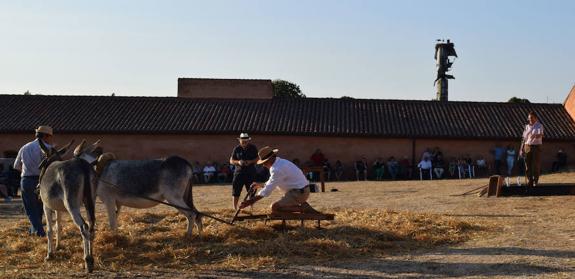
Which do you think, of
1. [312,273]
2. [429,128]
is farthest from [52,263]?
[429,128]

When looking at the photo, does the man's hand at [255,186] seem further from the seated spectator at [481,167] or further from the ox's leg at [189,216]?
the seated spectator at [481,167]

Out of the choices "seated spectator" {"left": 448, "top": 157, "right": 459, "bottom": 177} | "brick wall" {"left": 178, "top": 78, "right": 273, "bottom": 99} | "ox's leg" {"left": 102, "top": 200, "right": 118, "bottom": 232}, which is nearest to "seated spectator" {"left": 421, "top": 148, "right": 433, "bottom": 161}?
"seated spectator" {"left": 448, "top": 157, "right": 459, "bottom": 177}

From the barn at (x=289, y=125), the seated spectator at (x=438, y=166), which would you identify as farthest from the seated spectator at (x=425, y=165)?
the barn at (x=289, y=125)

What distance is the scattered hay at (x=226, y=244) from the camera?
31.8 feet

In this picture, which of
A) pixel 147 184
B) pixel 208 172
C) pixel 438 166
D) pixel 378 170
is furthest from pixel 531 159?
pixel 208 172

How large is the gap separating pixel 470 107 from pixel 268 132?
10.8 meters

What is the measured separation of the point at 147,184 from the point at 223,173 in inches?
737

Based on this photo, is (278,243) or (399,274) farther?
(278,243)

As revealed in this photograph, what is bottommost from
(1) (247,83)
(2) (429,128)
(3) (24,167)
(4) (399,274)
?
(4) (399,274)

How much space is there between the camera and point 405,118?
33656mm

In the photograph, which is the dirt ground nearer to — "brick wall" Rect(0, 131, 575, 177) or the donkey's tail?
the donkey's tail

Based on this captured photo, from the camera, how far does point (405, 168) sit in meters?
30.4

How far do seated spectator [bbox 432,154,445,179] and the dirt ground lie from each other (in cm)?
1123

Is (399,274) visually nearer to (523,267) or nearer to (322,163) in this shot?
(523,267)
